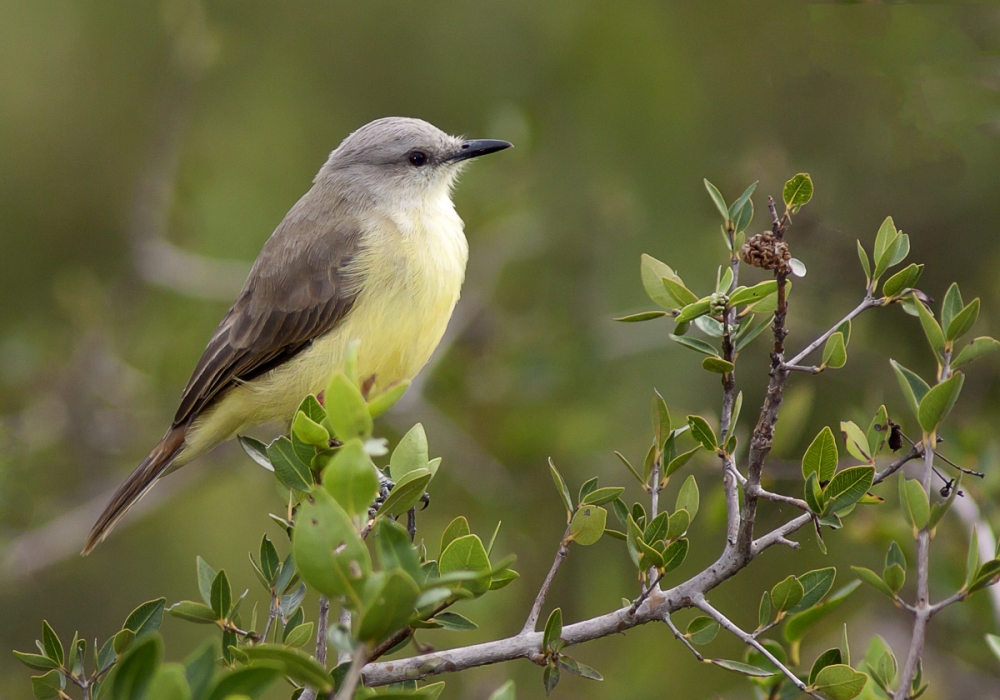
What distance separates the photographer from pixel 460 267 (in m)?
4.57

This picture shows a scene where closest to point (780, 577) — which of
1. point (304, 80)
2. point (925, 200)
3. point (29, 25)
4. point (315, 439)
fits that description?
point (925, 200)

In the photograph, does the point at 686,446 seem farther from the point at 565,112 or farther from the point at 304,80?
the point at 304,80

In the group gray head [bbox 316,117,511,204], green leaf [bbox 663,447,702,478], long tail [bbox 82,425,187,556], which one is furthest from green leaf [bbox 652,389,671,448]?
long tail [bbox 82,425,187,556]

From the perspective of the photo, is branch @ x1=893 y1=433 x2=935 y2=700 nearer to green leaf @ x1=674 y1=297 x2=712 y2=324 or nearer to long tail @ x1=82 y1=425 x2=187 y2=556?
green leaf @ x1=674 y1=297 x2=712 y2=324

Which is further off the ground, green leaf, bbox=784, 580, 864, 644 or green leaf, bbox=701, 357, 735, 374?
green leaf, bbox=701, 357, 735, 374

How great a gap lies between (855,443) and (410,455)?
1.01 m

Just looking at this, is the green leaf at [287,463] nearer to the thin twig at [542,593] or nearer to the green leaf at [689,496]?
the thin twig at [542,593]

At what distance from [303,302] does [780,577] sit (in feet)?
10.5

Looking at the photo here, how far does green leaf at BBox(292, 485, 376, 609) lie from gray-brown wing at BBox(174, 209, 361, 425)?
8.89 ft

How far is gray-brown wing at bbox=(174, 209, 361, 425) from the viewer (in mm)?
4461

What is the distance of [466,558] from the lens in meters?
2.13

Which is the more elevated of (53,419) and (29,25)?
(29,25)

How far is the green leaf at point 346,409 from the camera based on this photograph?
6.35 feet

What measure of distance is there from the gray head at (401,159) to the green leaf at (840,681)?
3.10m
